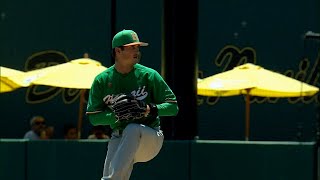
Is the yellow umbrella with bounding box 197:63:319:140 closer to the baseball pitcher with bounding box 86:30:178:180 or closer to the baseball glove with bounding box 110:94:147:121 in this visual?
the baseball pitcher with bounding box 86:30:178:180

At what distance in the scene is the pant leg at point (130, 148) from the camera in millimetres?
6766

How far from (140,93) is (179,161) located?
95.5 inches

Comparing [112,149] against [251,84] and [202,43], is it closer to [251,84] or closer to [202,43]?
[251,84]

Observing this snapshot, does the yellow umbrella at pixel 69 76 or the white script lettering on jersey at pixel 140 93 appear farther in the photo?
the yellow umbrella at pixel 69 76

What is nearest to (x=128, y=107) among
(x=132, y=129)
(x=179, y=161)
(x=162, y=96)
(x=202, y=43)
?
(x=132, y=129)

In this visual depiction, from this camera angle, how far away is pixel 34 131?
13672mm

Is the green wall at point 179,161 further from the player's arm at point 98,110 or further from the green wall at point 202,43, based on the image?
the green wall at point 202,43

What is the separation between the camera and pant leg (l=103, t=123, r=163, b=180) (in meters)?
6.77

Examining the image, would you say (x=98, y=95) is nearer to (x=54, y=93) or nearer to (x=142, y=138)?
(x=142, y=138)

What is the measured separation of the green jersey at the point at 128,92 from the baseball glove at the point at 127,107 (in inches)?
7.4

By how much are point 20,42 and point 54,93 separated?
3.71 feet

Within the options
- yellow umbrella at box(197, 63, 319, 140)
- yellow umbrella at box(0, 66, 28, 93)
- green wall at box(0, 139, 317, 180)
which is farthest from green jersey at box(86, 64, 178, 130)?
yellow umbrella at box(0, 66, 28, 93)

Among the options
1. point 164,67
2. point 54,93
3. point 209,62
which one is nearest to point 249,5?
point 209,62

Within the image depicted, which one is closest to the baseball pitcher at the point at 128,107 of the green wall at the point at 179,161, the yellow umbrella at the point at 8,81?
the green wall at the point at 179,161
